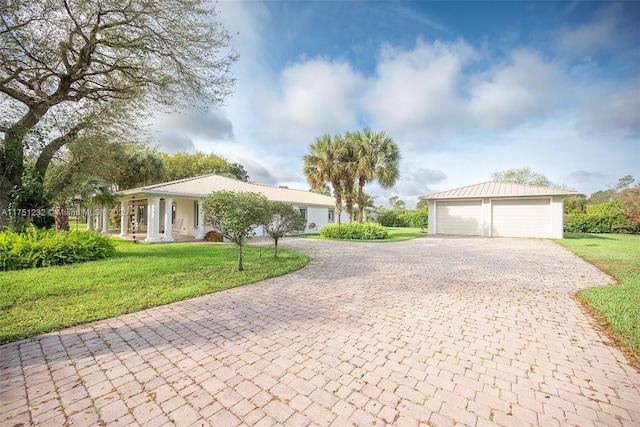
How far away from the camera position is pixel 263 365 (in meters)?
2.79

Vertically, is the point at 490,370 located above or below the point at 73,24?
below

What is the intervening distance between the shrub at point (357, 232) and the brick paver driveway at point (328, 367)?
11.2 m

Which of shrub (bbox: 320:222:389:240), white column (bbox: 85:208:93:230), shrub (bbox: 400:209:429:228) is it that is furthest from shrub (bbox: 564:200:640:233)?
white column (bbox: 85:208:93:230)

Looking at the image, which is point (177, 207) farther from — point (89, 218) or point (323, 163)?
point (323, 163)

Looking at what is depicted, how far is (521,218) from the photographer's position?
1806 centimetres

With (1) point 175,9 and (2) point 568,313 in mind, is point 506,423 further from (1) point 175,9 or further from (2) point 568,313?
(1) point 175,9

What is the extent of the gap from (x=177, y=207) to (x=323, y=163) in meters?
10.5

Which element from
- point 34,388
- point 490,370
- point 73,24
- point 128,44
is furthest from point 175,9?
point 490,370

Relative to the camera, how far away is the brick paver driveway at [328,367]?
2.11 m

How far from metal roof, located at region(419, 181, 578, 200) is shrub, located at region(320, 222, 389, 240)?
Result: 21.6 feet

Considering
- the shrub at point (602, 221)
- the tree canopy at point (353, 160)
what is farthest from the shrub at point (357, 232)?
the shrub at point (602, 221)

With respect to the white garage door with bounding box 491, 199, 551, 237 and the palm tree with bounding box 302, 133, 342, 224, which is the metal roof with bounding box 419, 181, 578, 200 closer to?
the white garage door with bounding box 491, 199, 551, 237

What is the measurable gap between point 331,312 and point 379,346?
127cm

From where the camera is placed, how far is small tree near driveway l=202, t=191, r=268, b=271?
7.04m
